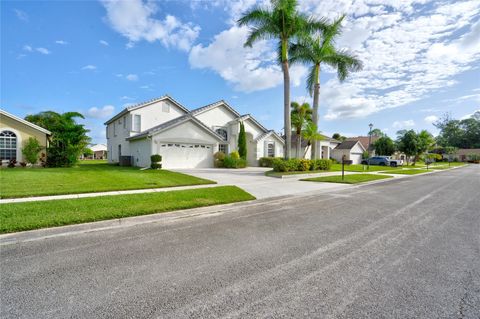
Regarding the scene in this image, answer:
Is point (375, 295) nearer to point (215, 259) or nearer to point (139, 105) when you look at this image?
point (215, 259)

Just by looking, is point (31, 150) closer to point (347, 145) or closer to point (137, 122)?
point (137, 122)

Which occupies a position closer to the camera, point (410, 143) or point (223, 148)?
point (223, 148)

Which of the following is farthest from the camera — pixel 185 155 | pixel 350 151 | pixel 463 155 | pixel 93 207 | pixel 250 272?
pixel 463 155

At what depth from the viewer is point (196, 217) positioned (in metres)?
5.88

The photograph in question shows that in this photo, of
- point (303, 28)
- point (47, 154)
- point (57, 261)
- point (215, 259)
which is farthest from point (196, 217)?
point (47, 154)

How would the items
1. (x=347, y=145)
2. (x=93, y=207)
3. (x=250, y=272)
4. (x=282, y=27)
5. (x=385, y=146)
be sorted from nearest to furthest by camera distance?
(x=250, y=272) < (x=93, y=207) < (x=282, y=27) < (x=347, y=145) < (x=385, y=146)

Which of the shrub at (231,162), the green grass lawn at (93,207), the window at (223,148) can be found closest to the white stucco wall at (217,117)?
the window at (223,148)

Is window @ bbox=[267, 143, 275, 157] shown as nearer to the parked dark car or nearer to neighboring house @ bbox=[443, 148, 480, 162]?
the parked dark car

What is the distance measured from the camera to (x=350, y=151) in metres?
36.7

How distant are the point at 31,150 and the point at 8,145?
152 cm


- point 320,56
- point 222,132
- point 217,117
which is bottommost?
point 222,132

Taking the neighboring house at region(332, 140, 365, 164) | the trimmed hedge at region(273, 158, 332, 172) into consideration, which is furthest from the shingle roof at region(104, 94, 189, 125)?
the neighboring house at region(332, 140, 365, 164)

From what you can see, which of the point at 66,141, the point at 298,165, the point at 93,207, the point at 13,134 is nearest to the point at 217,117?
the point at 298,165

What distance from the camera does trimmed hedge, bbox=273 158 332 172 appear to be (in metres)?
16.3
